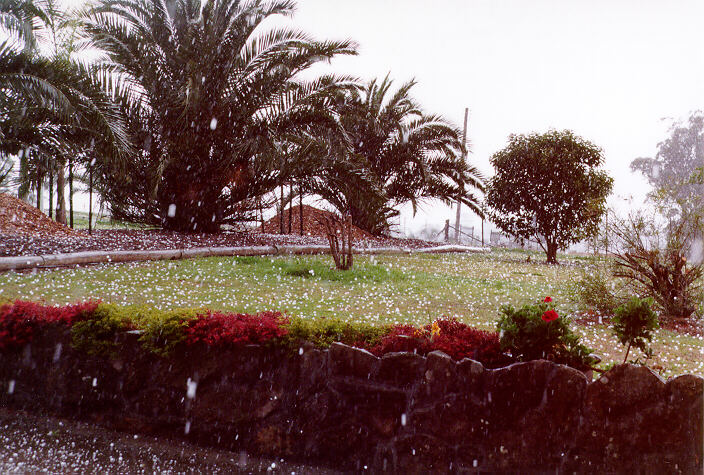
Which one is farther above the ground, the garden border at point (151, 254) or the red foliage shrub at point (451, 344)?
the garden border at point (151, 254)

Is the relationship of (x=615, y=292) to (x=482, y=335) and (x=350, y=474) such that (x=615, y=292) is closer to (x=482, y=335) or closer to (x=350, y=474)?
(x=482, y=335)

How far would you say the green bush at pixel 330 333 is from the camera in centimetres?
334

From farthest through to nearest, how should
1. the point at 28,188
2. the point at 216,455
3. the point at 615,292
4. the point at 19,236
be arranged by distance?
the point at 28,188 → the point at 19,236 → the point at 615,292 → the point at 216,455

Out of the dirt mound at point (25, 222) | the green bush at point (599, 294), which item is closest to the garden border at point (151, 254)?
the dirt mound at point (25, 222)

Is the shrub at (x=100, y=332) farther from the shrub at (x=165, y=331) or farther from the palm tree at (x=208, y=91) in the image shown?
the palm tree at (x=208, y=91)

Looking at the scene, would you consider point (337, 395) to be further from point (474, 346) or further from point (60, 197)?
point (60, 197)

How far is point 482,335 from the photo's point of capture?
3.29 m

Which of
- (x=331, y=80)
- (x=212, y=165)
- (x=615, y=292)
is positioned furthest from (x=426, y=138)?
(x=615, y=292)

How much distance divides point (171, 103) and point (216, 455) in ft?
27.0

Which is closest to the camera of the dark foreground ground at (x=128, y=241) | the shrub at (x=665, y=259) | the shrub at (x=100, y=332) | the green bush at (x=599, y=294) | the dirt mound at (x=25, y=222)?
the shrub at (x=100, y=332)

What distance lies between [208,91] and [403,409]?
867cm

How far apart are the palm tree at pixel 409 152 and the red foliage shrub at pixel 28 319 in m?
9.73

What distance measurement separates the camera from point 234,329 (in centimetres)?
347

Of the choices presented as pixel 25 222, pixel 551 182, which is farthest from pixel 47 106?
pixel 551 182
